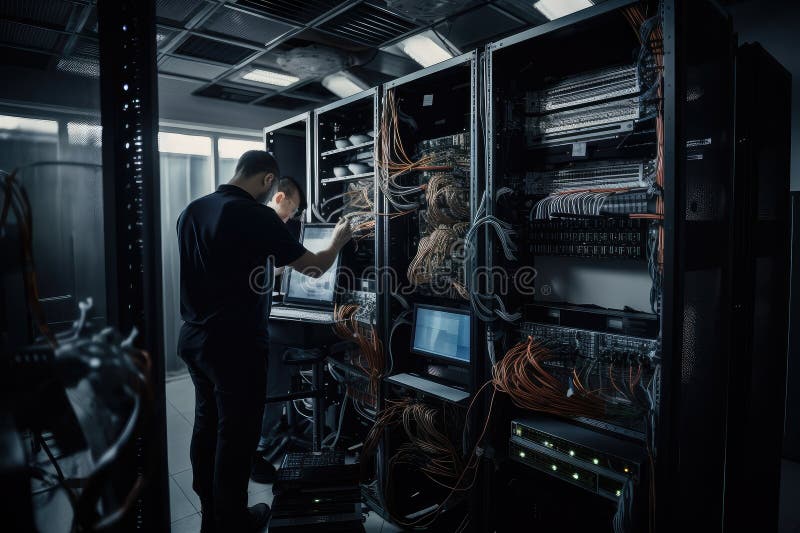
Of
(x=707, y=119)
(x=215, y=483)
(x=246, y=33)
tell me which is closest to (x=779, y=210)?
(x=707, y=119)

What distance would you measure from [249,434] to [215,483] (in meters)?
0.24

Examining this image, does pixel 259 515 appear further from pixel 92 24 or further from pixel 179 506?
pixel 92 24

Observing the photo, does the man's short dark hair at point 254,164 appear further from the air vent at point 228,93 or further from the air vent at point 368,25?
the air vent at point 228,93

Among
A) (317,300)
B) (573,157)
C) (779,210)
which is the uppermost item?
(573,157)

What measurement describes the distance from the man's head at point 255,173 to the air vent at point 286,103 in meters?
2.73

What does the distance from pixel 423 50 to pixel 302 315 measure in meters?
2.17

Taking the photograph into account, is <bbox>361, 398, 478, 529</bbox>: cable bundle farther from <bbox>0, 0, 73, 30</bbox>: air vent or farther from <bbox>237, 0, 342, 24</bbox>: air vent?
<bbox>0, 0, 73, 30</bbox>: air vent

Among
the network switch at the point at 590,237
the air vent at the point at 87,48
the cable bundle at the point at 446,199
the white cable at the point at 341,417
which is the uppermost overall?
the air vent at the point at 87,48

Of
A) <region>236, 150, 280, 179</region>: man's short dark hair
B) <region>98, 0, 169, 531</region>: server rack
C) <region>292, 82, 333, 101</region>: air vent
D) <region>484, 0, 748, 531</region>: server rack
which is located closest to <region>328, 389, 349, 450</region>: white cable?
<region>484, 0, 748, 531</region>: server rack

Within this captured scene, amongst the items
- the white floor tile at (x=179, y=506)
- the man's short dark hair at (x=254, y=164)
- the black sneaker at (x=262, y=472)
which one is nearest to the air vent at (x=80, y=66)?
the man's short dark hair at (x=254, y=164)

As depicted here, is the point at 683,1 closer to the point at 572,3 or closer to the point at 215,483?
the point at 572,3

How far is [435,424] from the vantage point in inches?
86.6

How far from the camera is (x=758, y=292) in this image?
2.04 m

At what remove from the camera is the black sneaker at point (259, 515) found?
2258 mm
